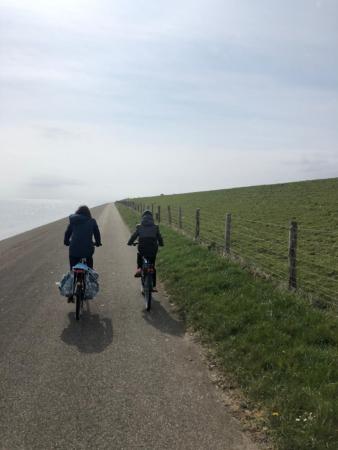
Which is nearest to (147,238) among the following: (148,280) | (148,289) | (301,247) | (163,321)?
(148,280)

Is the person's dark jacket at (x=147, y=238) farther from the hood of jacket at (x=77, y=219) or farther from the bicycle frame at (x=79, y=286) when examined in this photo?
the bicycle frame at (x=79, y=286)

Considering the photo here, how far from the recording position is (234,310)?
790 cm

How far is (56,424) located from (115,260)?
38.5 ft

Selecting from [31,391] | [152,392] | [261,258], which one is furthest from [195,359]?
[261,258]

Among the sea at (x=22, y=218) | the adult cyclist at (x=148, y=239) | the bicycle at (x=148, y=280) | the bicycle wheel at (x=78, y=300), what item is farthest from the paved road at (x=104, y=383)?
the sea at (x=22, y=218)

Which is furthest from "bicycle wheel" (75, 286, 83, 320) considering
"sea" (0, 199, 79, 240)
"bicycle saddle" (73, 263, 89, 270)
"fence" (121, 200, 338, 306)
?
"sea" (0, 199, 79, 240)

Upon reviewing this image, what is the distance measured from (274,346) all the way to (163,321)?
271cm

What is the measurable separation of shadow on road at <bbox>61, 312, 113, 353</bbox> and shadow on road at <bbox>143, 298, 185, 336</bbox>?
34.0 inches

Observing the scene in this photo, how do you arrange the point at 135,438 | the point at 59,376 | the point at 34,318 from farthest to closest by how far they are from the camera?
the point at 34,318 < the point at 59,376 < the point at 135,438

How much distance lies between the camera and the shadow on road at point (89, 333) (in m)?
6.90

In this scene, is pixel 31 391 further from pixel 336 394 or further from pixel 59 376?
pixel 336 394

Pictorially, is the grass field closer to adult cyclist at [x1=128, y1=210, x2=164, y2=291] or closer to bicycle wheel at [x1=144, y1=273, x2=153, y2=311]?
adult cyclist at [x1=128, y1=210, x2=164, y2=291]

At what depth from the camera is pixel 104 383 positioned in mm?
5457

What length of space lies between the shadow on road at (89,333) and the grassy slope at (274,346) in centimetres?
169
